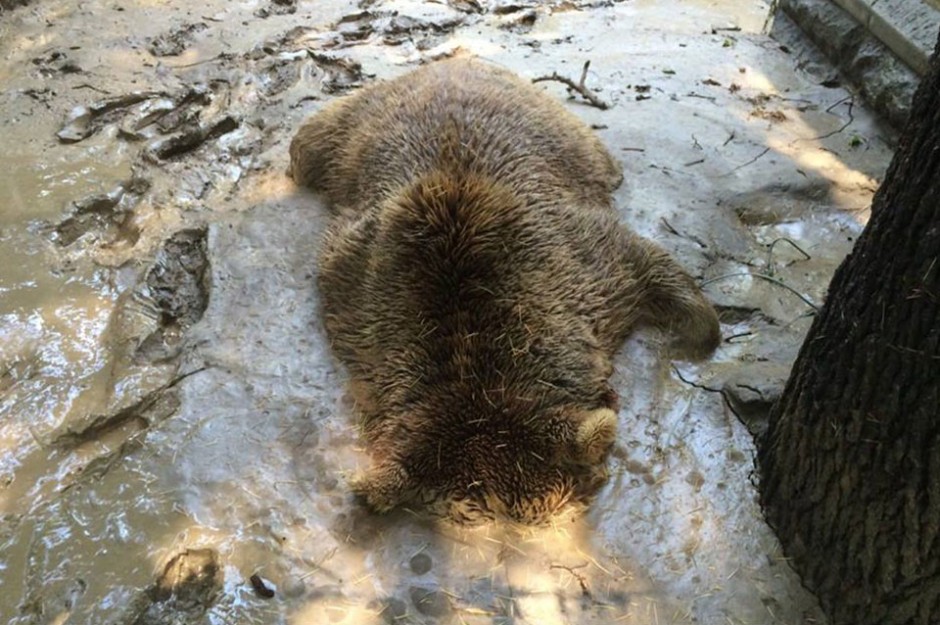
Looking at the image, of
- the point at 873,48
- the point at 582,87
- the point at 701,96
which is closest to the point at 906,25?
→ the point at 873,48

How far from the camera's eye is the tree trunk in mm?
2689

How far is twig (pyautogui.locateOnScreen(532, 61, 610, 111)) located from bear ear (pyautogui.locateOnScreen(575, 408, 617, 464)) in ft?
14.0

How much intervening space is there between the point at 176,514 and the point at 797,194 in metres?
5.11

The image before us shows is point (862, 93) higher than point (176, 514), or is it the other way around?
point (862, 93)

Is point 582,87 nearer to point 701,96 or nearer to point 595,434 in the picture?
point 701,96

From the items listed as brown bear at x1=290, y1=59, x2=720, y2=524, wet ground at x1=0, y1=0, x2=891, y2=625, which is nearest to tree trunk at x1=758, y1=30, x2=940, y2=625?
wet ground at x1=0, y1=0, x2=891, y2=625

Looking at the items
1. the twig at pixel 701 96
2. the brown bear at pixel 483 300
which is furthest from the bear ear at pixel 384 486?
the twig at pixel 701 96

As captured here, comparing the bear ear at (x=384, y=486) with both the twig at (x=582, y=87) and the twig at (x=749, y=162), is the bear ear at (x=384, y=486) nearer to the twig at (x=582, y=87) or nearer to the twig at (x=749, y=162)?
the twig at (x=749, y=162)

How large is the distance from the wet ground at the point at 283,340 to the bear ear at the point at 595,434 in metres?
0.31

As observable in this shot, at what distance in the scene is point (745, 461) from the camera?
409 centimetres

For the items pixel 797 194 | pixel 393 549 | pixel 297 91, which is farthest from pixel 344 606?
pixel 297 91

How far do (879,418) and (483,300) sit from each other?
196 cm

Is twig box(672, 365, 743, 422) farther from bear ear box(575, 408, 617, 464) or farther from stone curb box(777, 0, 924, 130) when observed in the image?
stone curb box(777, 0, 924, 130)

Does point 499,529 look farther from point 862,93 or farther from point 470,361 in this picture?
point 862,93
